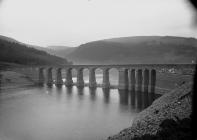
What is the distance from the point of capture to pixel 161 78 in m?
44.5

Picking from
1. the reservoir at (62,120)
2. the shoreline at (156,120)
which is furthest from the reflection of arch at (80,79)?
the shoreline at (156,120)

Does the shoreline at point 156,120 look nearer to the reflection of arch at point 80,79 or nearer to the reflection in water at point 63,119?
the reflection in water at point 63,119

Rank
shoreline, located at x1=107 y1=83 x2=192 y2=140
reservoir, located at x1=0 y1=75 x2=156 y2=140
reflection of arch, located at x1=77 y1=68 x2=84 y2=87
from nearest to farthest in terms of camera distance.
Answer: shoreline, located at x1=107 y1=83 x2=192 y2=140
reservoir, located at x1=0 y1=75 x2=156 y2=140
reflection of arch, located at x1=77 y1=68 x2=84 y2=87

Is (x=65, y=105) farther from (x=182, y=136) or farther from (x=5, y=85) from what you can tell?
(x=182, y=136)

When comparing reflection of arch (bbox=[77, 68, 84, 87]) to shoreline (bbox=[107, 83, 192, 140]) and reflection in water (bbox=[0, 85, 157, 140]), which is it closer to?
reflection in water (bbox=[0, 85, 157, 140])

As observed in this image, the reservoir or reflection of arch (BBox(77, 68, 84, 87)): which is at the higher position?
reflection of arch (BBox(77, 68, 84, 87))

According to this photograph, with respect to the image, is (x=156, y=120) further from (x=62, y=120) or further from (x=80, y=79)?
(x=80, y=79)

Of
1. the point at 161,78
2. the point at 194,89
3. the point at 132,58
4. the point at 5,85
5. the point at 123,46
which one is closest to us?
the point at 194,89

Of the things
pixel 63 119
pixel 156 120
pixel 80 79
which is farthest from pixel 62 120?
pixel 80 79

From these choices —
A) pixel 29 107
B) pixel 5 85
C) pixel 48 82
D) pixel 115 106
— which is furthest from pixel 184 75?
pixel 48 82

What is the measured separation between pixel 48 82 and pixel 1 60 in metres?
20.0

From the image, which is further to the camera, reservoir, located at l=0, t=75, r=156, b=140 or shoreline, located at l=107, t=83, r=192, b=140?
reservoir, located at l=0, t=75, r=156, b=140

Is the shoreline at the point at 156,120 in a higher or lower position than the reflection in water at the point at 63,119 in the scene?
higher

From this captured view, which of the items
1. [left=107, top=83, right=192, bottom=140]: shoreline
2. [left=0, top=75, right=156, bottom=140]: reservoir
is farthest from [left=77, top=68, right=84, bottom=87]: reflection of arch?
[left=107, top=83, right=192, bottom=140]: shoreline
